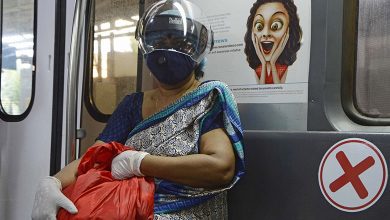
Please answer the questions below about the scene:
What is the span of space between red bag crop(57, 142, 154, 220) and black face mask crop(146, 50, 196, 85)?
320 mm

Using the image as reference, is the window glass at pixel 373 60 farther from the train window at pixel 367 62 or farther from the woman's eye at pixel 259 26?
the woman's eye at pixel 259 26

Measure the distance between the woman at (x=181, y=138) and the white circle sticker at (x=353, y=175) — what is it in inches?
12.8

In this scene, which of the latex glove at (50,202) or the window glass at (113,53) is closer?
the latex glove at (50,202)

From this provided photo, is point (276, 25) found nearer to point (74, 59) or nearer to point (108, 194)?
point (108, 194)

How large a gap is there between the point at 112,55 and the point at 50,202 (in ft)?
3.90

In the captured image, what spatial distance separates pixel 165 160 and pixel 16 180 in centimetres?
187

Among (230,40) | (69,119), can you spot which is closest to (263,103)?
(230,40)

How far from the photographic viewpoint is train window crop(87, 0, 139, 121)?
262 centimetres

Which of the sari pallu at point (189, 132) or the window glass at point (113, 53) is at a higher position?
the window glass at point (113, 53)

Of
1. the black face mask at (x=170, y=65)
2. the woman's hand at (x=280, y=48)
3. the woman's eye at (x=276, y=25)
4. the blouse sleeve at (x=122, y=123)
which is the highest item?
the woman's eye at (x=276, y=25)

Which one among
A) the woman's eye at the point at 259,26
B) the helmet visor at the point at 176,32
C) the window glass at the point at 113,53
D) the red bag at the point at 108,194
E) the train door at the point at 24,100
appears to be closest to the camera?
the red bag at the point at 108,194

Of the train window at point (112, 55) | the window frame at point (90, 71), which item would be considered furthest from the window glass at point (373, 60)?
the window frame at point (90, 71)

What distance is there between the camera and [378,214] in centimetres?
158

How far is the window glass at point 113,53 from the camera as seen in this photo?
2617 millimetres
